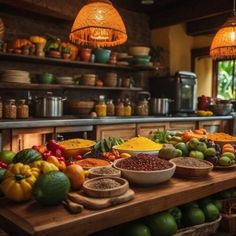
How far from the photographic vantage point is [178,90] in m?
5.47

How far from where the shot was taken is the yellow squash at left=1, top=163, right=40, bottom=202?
1224 millimetres

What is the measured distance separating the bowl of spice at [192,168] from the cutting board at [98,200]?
455 millimetres

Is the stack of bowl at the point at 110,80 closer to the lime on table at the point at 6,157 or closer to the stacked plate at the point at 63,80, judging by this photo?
the stacked plate at the point at 63,80

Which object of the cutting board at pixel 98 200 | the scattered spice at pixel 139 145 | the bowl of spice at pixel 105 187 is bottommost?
the cutting board at pixel 98 200

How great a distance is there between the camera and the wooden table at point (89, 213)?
1.05 m

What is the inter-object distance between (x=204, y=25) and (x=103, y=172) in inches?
211

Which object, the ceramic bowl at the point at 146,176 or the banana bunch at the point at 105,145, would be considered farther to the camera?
the banana bunch at the point at 105,145

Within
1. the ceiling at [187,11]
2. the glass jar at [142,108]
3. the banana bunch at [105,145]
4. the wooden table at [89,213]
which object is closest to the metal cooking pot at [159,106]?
the glass jar at [142,108]

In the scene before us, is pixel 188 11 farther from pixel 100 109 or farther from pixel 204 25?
pixel 100 109

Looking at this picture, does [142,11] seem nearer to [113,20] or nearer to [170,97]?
[170,97]

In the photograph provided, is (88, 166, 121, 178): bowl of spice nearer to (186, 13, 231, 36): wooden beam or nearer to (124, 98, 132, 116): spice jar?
(124, 98, 132, 116): spice jar

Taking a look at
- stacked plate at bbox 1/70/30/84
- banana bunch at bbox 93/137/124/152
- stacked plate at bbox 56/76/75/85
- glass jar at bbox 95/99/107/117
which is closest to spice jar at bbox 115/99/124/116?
glass jar at bbox 95/99/107/117

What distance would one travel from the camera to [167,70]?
237 inches

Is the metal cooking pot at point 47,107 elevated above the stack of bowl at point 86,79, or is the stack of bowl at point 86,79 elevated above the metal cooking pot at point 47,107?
the stack of bowl at point 86,79
